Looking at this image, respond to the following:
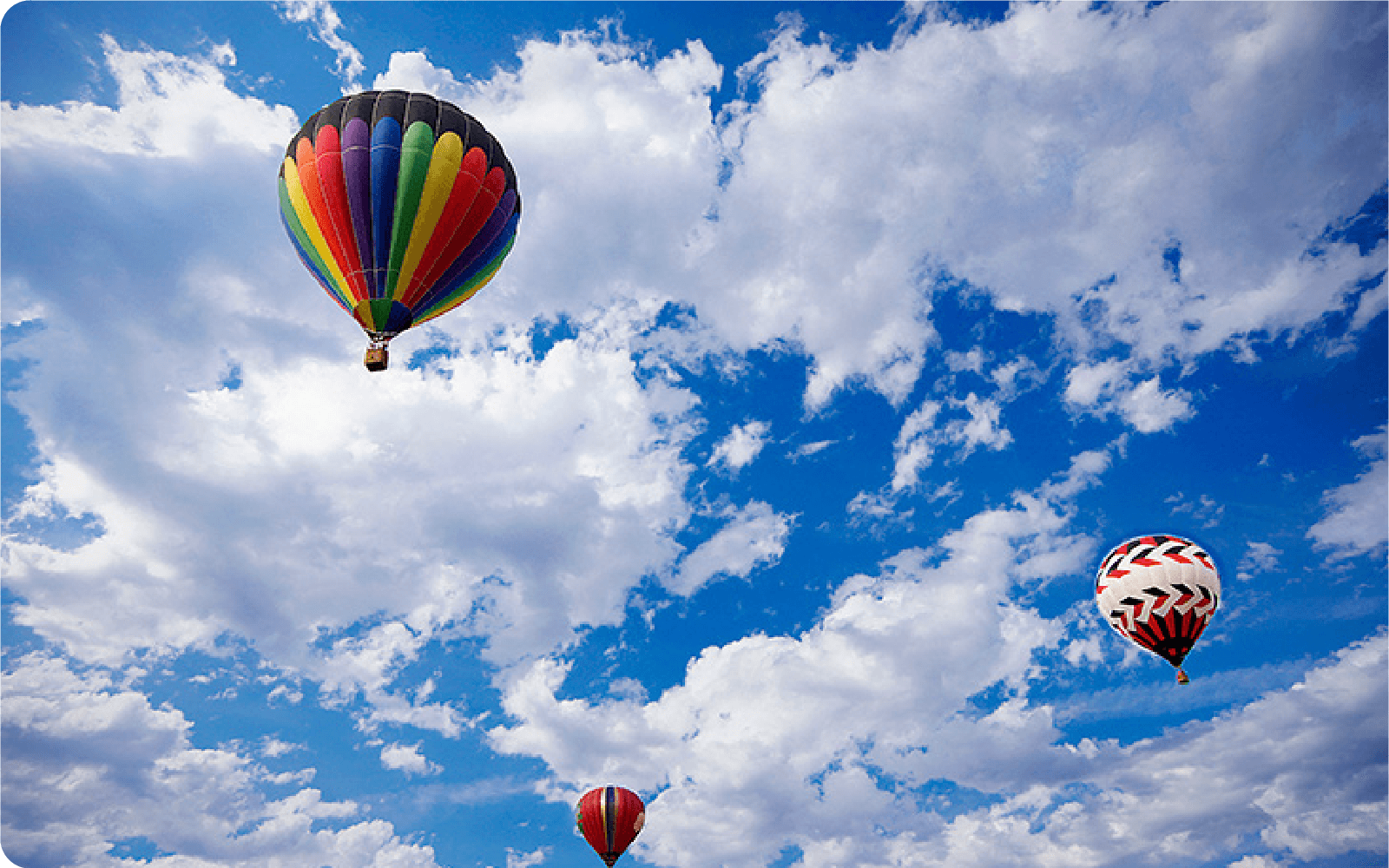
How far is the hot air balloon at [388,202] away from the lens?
34375mm

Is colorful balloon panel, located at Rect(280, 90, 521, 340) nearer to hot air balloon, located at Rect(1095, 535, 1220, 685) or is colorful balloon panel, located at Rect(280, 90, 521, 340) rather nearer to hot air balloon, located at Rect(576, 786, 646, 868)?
hot air balloon, located at Rect(1095, 535, 1220, 685)

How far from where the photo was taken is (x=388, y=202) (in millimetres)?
34281

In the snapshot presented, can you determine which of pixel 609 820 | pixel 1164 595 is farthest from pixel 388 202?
pixel 609 820

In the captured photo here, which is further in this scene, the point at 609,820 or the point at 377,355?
the point at 609,820

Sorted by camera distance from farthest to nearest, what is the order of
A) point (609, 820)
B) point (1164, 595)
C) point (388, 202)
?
point (609, 820)
point (1164, 595)
point (388, 202)

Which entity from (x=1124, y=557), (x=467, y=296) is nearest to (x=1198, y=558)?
(x=1124, y=557)

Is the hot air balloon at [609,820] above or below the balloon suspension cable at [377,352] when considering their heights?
below

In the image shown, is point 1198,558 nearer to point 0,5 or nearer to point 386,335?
point 386,335

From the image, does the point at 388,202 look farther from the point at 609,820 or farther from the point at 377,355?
the point at 609,820

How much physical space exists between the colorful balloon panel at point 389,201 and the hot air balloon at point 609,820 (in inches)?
1768

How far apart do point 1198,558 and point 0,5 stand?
5039cm

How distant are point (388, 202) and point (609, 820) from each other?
50208 millimetres

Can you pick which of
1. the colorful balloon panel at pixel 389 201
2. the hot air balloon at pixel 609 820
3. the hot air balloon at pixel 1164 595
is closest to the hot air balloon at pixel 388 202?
the colorful balloon panel at pixel 389 201

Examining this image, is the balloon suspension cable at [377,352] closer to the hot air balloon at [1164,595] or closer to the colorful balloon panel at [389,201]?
the colorful balloon panel at [389,201]
